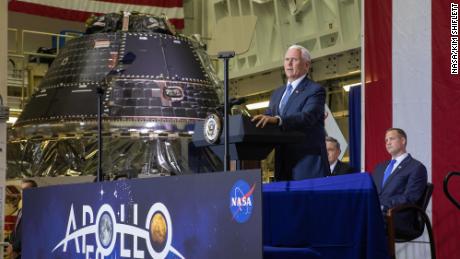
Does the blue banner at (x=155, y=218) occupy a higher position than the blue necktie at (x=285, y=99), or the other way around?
the blue necktie at (x=285, y=99)

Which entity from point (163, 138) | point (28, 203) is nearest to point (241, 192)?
point (28, 203)

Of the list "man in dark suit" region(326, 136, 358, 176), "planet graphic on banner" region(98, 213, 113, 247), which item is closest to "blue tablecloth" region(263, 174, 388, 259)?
"planet graphic on banner" region(98, 213, 113, 247)

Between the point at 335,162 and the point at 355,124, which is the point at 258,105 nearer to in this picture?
the point at 355,124

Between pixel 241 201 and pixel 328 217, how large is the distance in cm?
98

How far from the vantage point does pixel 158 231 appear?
4.26 meters

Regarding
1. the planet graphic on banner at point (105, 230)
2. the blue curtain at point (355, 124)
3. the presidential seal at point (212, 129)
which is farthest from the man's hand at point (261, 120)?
the blue curtain at point (355, 124)

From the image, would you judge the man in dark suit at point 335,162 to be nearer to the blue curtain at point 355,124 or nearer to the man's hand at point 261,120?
the man's hand at point 261,120

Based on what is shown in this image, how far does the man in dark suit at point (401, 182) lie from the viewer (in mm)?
5660

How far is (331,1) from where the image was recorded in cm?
1447

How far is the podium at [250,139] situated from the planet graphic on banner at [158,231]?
614 mm

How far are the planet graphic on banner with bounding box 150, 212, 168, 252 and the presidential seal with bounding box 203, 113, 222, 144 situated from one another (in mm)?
610

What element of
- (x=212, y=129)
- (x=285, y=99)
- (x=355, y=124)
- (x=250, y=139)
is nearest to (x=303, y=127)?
(x=285, y=99)
